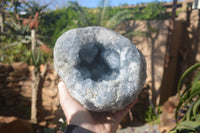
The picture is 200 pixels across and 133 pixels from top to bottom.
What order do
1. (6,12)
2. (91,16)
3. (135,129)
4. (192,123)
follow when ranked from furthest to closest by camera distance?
(91,16) < (6,12) < (135,129) < (192,123)

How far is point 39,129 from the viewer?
3.07m

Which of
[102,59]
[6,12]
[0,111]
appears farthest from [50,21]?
[102,59]

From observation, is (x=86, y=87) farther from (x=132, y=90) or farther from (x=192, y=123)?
(x=192, y=123)

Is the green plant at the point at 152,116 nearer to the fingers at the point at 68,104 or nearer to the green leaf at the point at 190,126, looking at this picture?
the green leaf at the point at 190,126

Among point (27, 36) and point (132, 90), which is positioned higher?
point (27, 36)

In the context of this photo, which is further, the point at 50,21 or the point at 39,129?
the point at 50,21

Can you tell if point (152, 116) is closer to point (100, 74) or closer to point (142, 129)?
point (142, 129)

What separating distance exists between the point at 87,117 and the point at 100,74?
0.93ft

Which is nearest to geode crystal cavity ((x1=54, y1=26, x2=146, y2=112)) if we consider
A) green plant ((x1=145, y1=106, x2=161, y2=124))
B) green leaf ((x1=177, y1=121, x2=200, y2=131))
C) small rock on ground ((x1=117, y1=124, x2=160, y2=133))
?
green leaf ((x1=177, y1=121, x2=200, y2=131))

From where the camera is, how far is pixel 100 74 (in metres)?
1.17

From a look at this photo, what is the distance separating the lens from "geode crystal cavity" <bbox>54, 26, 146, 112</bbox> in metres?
1.00

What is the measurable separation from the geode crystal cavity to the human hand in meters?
0.07

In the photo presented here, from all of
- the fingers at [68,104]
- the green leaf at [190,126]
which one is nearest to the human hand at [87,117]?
the fingers at [68,104]

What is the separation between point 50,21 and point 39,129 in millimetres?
2665
